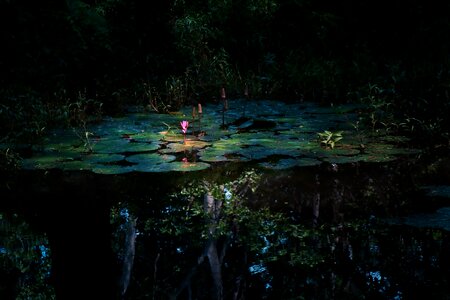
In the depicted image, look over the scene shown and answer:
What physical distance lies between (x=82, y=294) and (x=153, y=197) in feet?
3.96

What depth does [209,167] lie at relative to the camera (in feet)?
15.3

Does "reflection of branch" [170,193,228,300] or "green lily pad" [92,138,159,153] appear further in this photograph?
Result: "green lily pad" [92,138,159,153]

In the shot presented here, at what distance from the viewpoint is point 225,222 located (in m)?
3.35

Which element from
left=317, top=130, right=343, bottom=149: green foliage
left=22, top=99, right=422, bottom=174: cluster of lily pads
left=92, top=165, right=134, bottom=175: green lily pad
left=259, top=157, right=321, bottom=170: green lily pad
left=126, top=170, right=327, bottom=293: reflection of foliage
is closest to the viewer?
left=126, top=170, right=327, bottom=293: reflection of foliage

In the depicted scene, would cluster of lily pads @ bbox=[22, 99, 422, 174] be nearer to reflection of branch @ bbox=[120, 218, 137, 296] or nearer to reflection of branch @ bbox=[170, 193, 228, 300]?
reflection of branch @ bbox=[170, 193, 228, 300]

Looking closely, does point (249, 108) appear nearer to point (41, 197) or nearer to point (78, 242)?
point (41, 197)

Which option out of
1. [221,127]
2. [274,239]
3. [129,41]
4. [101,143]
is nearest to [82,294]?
[274,239]

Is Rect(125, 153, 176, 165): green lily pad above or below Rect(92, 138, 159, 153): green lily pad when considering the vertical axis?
below

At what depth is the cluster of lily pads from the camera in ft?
15.6

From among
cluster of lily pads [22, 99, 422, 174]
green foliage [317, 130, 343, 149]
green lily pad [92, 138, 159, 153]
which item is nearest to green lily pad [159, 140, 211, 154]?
cluster of lily pads [22, 99, 422, 174]

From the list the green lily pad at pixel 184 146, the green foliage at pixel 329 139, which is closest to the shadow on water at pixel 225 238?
the green foliage at pixel 329 139

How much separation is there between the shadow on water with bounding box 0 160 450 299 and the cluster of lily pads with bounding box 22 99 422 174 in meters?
0.37

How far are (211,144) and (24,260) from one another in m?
2.79

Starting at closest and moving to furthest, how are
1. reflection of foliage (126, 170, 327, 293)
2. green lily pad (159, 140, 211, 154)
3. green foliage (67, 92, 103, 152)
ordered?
1. reflection of foliage (126, 170, 327, 293)
2. green lily pad (159, 140, 211, 154)
3. green foliage (67, 92, 103, 152)
